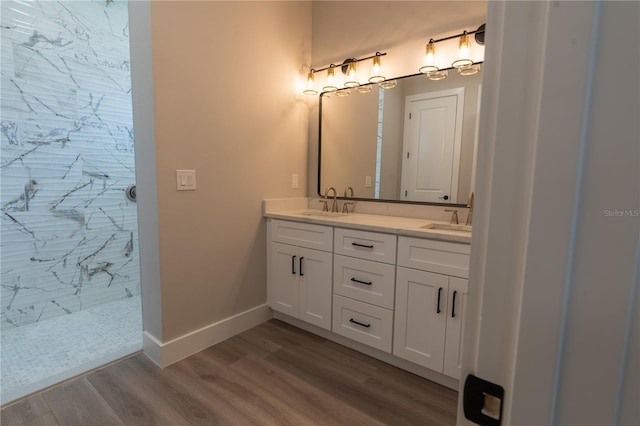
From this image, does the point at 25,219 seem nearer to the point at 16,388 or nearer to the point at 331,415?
the point at 16,388

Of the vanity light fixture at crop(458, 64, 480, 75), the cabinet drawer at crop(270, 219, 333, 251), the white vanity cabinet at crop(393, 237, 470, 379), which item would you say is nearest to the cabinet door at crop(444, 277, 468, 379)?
the white vanity cabinet at crop(393, 237, 470, 379)

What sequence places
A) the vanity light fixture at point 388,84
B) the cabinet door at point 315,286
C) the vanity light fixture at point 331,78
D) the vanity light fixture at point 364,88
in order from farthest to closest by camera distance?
the vanity light fixture at point 331,78, the vanity light fixture at point 364,88, the vanity light fixture at point 388,84, the cabinet door at point 315,286

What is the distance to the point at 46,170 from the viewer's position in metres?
2.72

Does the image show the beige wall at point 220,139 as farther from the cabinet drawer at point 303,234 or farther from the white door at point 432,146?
the white door at point 432,146

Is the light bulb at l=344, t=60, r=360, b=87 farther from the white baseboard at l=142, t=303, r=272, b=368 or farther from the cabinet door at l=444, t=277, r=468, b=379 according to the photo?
the white baseboard at l=142, t=303, r=272, b=368

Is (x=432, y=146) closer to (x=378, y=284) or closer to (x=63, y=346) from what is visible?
(x=378, y=284)

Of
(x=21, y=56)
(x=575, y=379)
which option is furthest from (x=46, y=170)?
(x=575, y=379)

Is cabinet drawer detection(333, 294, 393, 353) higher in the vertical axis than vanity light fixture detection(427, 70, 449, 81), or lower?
lower

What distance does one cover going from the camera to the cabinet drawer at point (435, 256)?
1738 millimetres

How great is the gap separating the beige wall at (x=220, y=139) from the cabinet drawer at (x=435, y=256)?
1187 millimetres

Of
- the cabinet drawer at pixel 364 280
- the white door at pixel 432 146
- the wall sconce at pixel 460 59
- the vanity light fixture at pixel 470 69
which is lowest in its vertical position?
the cabinet drawer at pixel 364 280

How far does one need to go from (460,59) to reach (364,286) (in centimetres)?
154

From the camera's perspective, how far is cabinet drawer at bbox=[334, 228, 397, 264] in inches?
78.6

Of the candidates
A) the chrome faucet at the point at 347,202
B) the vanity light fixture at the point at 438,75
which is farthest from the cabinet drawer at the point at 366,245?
the vanity light fixture at the point at 438,75
